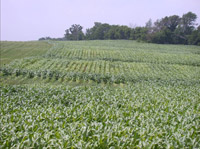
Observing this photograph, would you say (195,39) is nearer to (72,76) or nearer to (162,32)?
(162,32)

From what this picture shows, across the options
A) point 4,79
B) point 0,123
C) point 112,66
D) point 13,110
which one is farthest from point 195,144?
point 112,66

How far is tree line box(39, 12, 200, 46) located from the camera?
78.1 metres

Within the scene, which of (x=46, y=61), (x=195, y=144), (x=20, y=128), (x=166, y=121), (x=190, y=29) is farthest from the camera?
(x=190, y=29)

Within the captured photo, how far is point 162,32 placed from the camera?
255ft

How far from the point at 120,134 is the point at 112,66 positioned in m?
24.6

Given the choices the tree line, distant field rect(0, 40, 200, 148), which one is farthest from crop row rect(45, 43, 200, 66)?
the tree line

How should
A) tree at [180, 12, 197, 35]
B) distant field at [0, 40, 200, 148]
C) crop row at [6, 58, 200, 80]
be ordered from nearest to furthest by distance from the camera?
1. distant field at [0, 40, 200, 148]
2. crop row at [6, 58, 200, 80]
3. tree at [180, 12, 197, 35]

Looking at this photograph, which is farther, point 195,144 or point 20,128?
point 20,128

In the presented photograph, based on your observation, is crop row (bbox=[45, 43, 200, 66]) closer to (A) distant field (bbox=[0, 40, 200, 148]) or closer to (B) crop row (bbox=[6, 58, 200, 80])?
(B) crop row (bbox=[6, 58, 200, 80])

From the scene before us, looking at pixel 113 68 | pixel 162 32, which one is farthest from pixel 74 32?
pixel 113 68

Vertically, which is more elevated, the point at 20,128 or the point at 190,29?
the point at 190,29

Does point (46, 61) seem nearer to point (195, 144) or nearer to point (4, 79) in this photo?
point (4, 79)

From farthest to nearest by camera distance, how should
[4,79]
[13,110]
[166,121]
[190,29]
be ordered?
[190,29]
[4,79]
[13,110]
[166,121]

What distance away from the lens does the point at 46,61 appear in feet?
110
